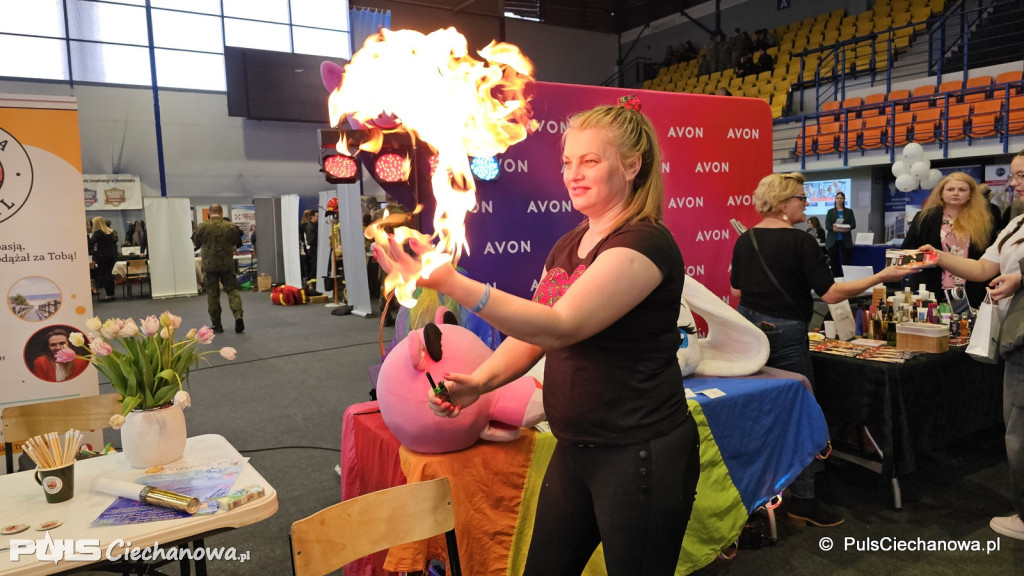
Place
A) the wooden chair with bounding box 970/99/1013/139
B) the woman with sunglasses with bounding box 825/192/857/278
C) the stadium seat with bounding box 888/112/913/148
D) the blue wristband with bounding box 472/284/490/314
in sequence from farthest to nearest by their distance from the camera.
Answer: the stadium seat with bounding box 888/112/913/148 < the woman with sunglasses with bounding box 825/192/857/278 < the wooden chair with bounding box 970/99/1013/139 < the blue wristband with bounding box 472/284/490/314

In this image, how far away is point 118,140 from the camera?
13.4 meters

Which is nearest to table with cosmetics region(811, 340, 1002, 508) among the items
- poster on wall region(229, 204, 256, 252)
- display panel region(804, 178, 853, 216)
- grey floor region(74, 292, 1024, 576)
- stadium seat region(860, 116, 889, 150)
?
grey floor region(74, 292, 1024, 576)

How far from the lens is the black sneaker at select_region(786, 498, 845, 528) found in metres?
3.10

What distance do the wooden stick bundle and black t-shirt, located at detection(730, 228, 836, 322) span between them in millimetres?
2844

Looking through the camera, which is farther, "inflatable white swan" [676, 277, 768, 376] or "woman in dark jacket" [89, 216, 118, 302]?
"woman in dark jacket" [89, 216, 118, 302]

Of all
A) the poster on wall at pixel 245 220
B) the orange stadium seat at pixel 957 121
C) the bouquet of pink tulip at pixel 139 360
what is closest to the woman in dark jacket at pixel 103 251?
the poster on wall at pixel 245 220

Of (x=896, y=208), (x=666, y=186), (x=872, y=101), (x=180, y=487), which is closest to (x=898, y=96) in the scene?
(x=872, y=101)

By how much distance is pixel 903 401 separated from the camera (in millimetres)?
3076

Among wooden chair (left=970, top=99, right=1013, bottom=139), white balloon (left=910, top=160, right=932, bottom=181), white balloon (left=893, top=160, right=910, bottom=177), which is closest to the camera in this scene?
white balloon (left=910, top=160, right=932, bottom=181)

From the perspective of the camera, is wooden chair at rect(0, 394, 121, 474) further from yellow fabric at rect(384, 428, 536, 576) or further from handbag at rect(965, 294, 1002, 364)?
handbag at rect(965, 294, 1002, 364)

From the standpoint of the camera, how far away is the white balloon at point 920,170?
344 inches

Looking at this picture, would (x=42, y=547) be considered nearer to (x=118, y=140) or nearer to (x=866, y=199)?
(x=866, y=199)

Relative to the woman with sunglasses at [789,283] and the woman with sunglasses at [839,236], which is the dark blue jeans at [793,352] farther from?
the woman with sunglasses at [839,236]

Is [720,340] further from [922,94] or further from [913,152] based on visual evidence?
[922,94]
